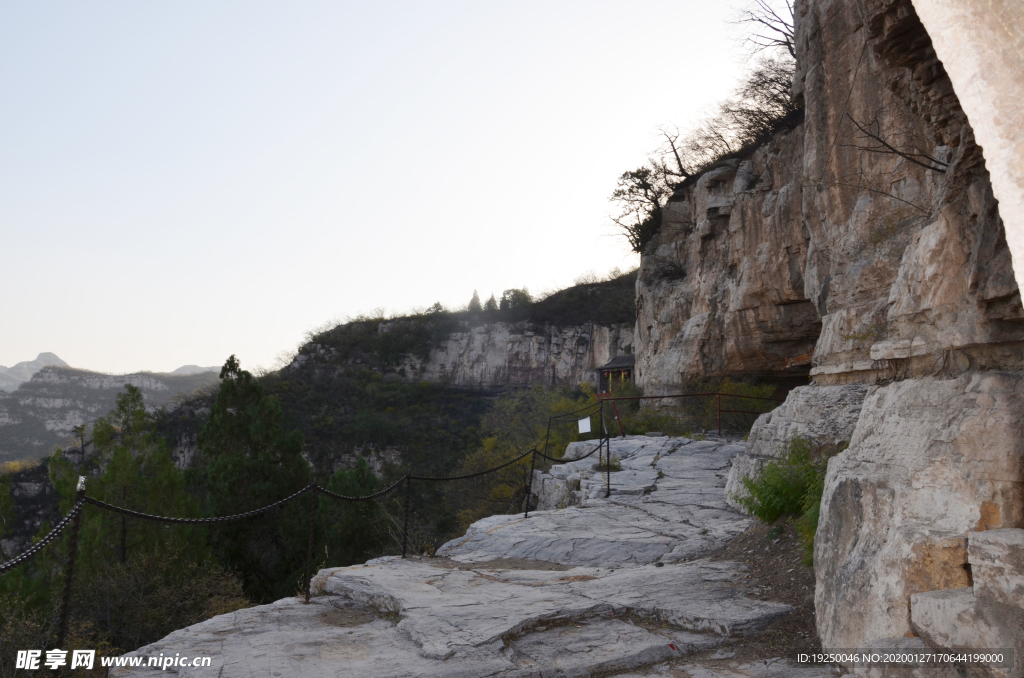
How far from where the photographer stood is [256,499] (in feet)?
62.1

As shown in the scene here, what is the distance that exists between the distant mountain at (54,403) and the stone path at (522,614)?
6265 centimetres

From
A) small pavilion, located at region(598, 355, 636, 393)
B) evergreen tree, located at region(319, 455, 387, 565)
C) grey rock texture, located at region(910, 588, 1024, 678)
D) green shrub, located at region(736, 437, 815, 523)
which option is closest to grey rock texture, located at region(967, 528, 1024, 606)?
grey rock texture, located at region(910, 588, 1024, 678)

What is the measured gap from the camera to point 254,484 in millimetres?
19156

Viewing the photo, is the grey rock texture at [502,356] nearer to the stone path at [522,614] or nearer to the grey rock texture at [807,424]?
the grey rock texture at [807,424]

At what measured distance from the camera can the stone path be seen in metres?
3.89

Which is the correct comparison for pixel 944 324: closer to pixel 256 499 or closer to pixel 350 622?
pixel 350 622

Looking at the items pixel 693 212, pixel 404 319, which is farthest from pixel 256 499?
pixel 404 319

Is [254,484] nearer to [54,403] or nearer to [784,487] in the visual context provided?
[784,487]

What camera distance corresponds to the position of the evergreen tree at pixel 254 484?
731 inches

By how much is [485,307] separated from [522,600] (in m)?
53.6

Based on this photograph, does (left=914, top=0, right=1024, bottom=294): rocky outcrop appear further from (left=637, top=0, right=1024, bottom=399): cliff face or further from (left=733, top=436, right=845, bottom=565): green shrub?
(left=733, top=436, right=845, bottom=565): green shrub

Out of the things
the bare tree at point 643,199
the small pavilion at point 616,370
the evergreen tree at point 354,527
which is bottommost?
the evergreen tree at point 354,527

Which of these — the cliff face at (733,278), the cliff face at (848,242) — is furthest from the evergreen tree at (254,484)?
the cliff face at (848,242)

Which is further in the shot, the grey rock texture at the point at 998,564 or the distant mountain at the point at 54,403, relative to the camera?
the distant mountain at the point at 54,403
